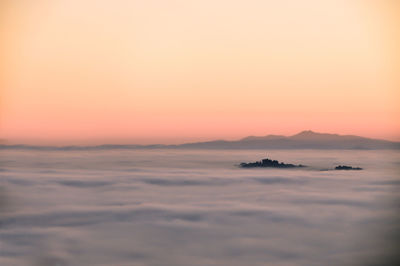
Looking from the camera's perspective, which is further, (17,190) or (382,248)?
(17,190)

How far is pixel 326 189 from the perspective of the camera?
44.2 m

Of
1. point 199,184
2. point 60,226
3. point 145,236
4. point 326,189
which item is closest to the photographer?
point 145,236

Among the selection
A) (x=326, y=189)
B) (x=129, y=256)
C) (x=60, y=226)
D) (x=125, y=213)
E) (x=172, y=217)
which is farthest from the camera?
(x=326, y=189)

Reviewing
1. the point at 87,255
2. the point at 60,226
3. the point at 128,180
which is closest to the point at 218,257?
the point at 87,255

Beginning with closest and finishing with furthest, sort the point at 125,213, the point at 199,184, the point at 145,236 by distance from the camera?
1. the point at 145,236
2. the point at 125,213
3. the point at 199,184

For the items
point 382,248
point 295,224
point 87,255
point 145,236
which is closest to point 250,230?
point 295,224

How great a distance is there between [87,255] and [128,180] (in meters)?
38.9

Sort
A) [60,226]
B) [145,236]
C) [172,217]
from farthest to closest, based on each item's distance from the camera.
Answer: [172,217] < [60,226] < [145,236]

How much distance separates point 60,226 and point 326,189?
28307 millimetres

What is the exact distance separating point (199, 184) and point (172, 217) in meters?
25.3

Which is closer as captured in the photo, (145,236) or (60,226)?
(145,236)

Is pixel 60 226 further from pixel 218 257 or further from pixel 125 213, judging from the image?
pixel 218 257

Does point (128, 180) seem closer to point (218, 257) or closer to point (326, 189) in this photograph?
point (326, 189)

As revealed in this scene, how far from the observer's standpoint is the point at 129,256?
17438mm
